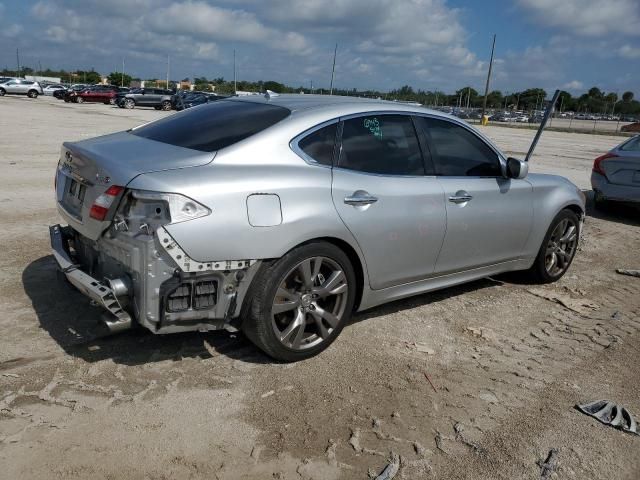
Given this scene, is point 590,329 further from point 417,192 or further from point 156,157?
point 156,157

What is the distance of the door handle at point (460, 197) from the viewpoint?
4.34 meters

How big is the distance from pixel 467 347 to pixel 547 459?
1299mm

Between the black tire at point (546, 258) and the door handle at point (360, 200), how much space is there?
7.79ft

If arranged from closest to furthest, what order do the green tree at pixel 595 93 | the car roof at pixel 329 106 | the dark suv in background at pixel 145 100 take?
the car roof at pixel 329 106 → the dark suv in background at pixel 145 100 → the green tree at pixel 595 93

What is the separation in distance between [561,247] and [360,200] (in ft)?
9.57

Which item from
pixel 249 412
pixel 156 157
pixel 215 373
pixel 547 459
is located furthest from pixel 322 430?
pixel 156 157

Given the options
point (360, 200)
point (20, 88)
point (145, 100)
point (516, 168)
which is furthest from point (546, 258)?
point (20, 88)

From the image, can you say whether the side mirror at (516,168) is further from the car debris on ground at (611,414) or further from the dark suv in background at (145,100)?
the dark suv in background at (145,100)

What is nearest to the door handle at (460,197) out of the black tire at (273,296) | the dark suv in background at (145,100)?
the black tire at (273,296)

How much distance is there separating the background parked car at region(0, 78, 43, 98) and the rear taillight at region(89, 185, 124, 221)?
170ft

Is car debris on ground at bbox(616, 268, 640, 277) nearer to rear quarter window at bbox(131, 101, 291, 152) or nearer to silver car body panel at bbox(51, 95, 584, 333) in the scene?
silver car body panel at bbox(51, 95, 584, 333)

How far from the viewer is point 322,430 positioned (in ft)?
10.0

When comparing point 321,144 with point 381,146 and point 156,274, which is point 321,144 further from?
point 156,274

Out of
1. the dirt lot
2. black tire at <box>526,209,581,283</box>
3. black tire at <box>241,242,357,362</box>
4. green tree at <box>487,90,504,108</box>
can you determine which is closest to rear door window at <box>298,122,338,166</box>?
black tire at <box>241,242,357,362</box>
